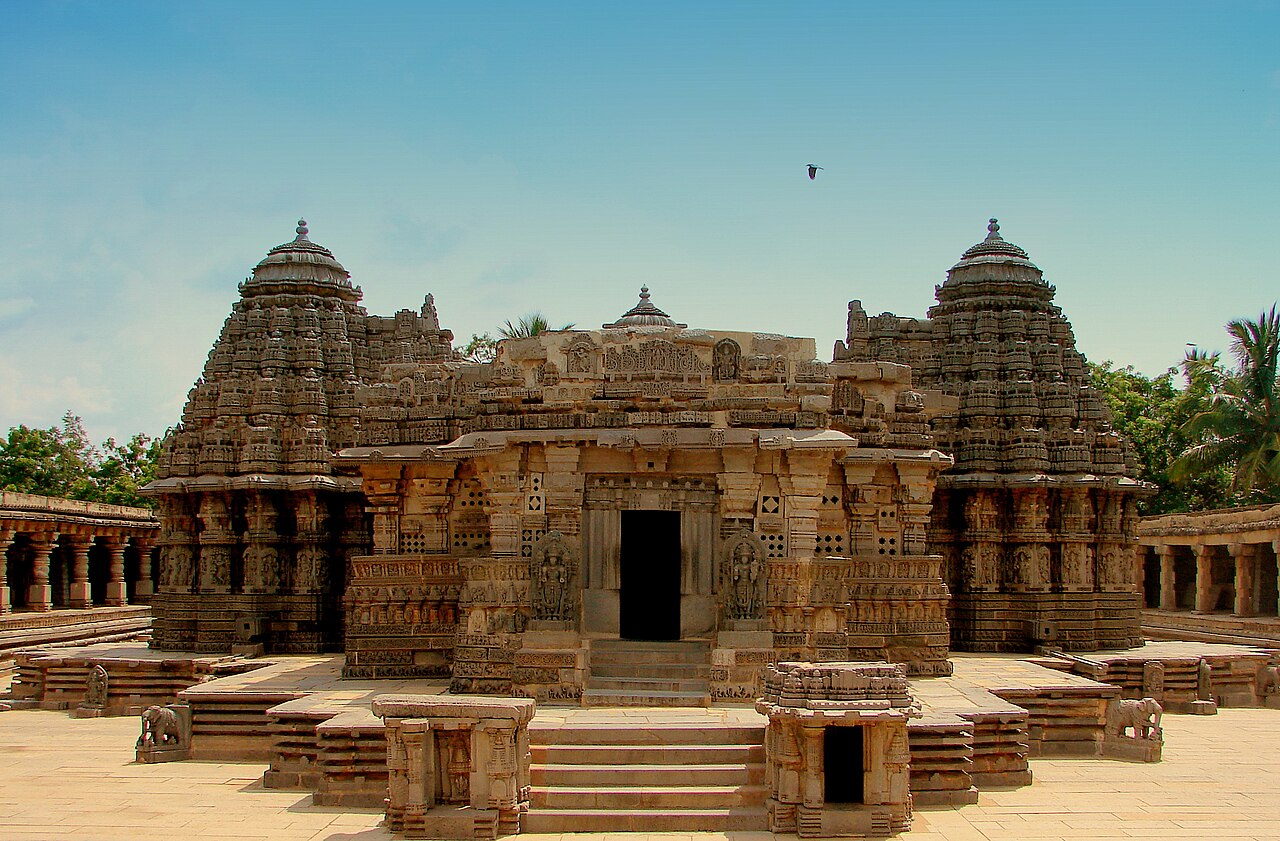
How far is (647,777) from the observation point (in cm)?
1169

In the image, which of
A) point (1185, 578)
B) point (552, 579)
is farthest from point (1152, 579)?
point (552, 579)

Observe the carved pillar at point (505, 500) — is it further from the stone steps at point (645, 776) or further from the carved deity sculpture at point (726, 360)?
the stone steps at point (645, 776)

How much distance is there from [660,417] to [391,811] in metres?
5.74

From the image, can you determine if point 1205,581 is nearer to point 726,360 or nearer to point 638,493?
point 726,360

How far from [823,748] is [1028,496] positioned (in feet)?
37.2

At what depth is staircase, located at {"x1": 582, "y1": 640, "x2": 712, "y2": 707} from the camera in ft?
45.1

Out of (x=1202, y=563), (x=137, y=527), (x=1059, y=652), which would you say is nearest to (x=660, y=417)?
(x=1059, y=652)

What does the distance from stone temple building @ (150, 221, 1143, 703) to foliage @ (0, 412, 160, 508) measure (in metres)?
21.6

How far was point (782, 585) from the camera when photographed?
14.4 meters

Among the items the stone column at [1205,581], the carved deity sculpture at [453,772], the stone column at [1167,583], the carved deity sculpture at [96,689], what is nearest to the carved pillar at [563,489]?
the carved deity sculpture at [453,772]

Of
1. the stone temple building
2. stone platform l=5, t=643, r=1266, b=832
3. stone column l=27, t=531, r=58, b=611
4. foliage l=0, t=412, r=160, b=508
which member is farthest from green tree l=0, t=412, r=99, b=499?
stone platform l=5, t=643, r=1266, b=832

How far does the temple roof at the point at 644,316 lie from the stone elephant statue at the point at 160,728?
7440 millimetres

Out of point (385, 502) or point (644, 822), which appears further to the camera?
point (385, 502)

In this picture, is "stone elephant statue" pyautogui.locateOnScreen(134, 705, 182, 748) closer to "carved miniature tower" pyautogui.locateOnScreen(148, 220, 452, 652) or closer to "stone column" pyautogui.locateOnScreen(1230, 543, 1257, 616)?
"carved miniature tower" pyautogui.locateOnScreen(148, 220, 452, 652)
